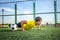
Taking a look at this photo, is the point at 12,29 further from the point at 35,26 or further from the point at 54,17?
the point at 54,17

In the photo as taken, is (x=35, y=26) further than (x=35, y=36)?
Yes

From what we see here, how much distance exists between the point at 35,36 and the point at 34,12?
0.46 meters

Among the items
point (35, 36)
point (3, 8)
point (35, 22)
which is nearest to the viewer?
point (35, 36)

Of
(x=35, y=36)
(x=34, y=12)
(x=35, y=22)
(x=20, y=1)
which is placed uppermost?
(x=20, y=1)

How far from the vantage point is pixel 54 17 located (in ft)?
6.57

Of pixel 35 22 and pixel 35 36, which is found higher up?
pixel 35 22

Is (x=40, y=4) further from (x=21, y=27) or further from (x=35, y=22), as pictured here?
(x=21, y=27)

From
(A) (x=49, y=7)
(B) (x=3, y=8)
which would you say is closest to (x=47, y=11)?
(A) (x=49, y=7)

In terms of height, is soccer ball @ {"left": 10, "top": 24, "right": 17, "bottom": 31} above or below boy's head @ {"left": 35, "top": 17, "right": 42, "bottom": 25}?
below

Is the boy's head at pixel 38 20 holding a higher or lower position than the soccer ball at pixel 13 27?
higher

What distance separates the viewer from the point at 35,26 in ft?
6.28

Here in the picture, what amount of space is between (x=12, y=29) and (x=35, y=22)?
29 cm

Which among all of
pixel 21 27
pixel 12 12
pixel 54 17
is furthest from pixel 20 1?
pixel 54 17

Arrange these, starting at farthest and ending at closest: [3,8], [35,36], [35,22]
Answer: [3,8] < [35,22] < [35,36]
